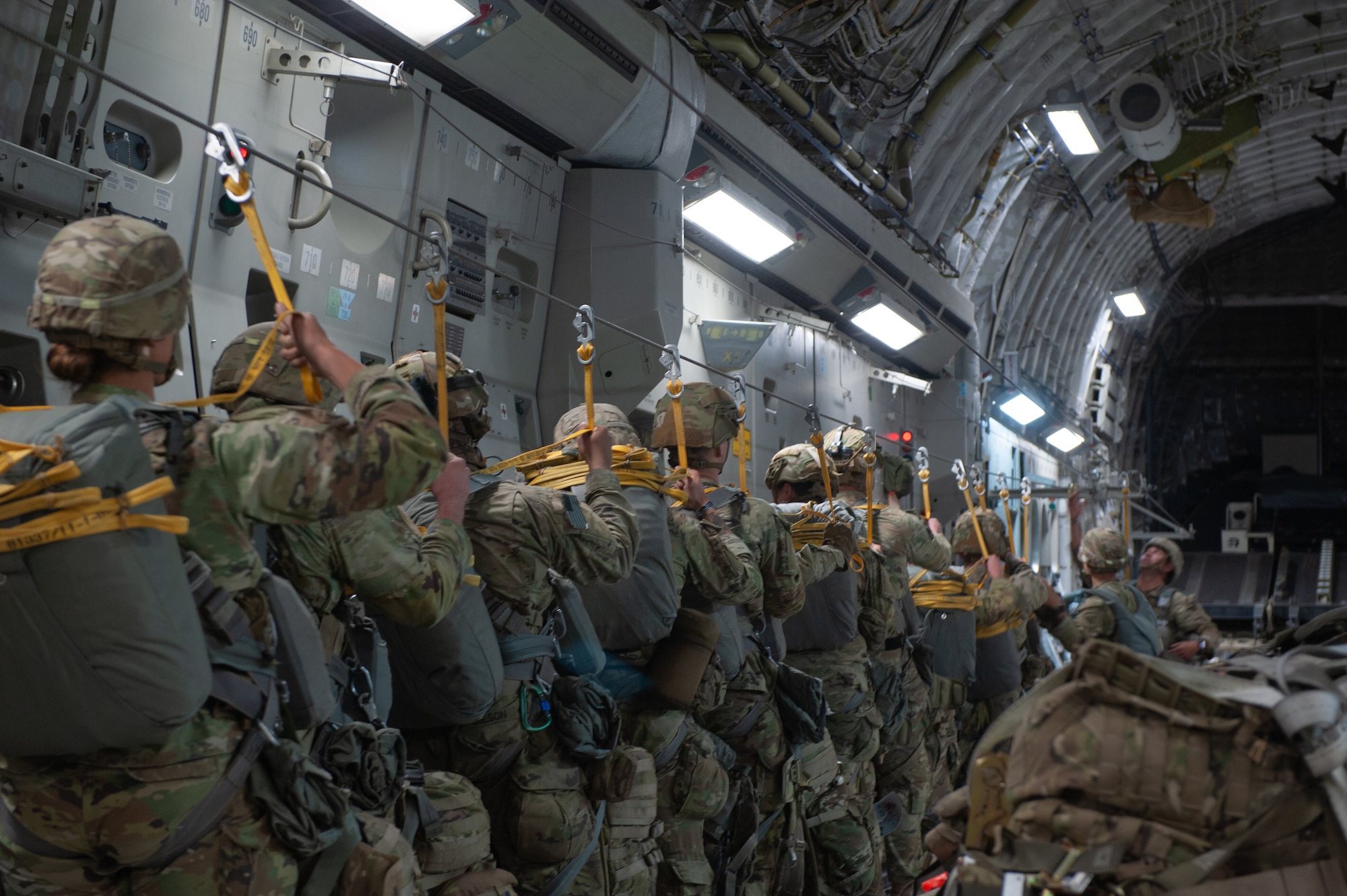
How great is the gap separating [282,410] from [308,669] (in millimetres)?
492

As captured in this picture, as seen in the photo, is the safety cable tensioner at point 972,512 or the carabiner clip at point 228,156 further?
the safety cable tensioner at point 972,512

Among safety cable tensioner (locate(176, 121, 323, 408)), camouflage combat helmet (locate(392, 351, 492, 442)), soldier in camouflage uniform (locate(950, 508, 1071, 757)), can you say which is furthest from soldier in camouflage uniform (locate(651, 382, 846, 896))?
safety cable tensioner (locate(176, 121, 323, 408))

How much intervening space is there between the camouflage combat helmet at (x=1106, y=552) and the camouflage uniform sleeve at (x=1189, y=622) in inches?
51.0

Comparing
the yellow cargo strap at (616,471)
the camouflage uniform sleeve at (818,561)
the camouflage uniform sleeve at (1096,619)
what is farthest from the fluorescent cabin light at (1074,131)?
the yellow cargo strap at (616,471)

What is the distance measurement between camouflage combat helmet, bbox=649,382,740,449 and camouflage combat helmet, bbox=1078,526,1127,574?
11.4 ft

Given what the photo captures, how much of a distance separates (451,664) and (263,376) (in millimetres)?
842

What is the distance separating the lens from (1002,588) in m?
6.81

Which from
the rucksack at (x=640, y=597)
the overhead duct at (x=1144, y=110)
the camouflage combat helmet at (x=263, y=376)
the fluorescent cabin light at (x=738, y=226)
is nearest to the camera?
the camouflage combat helmet at (x=263, y=376)

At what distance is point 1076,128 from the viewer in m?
11.1

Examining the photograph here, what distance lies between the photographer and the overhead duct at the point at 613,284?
5.61 meters

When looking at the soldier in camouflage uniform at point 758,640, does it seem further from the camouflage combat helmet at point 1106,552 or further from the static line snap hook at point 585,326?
the camouflage combat helmet at point 1106,552

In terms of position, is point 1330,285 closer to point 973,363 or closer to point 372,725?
point 973,363

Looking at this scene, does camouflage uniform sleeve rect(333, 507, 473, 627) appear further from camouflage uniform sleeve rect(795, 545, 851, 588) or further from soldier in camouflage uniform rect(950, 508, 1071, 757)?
soldier in camouflage uniform rect(950, 508, 1071, 757)

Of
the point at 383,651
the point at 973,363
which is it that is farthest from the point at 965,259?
the point at 383,651
